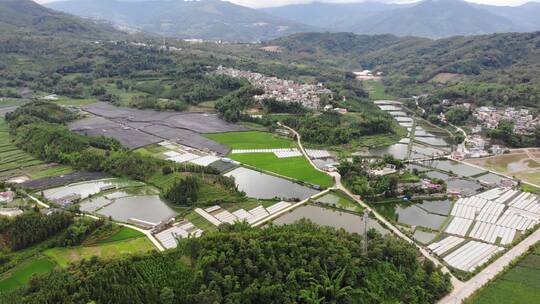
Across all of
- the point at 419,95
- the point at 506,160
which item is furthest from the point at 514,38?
the point at 506,160

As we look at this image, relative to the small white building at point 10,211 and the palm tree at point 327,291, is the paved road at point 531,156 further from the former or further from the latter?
the small white building at point 10,211

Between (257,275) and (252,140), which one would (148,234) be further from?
(252,140)

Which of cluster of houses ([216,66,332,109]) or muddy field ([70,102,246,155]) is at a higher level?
cluster of houses ([216,66,332,109])

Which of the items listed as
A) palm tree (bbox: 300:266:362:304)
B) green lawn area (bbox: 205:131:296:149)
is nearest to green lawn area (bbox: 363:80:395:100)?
green lawn area (bbox: 205:131:296:149)

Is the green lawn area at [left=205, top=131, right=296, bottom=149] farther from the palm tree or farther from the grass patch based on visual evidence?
the palm tree

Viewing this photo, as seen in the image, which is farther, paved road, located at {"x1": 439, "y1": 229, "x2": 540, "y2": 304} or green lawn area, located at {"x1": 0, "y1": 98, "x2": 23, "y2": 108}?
green lawn area, located at {"x1": 0, "y1": 98, "x2": 23, "y2": 108}
